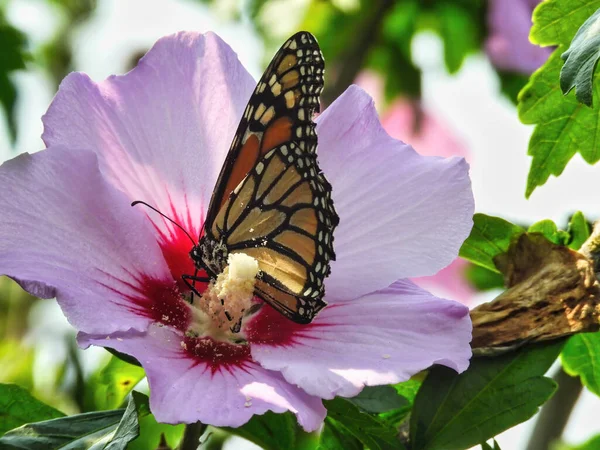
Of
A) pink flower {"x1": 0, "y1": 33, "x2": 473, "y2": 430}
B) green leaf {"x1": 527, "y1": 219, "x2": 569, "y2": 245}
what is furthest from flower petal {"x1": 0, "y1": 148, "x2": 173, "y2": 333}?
green leaf {"x1": 527, "y1": 219, "x2": 569, "y2": 245}

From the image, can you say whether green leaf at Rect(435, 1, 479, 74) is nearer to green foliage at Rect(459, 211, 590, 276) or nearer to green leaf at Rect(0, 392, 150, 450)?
green foliage at Rect(459, 211, 590, 276)

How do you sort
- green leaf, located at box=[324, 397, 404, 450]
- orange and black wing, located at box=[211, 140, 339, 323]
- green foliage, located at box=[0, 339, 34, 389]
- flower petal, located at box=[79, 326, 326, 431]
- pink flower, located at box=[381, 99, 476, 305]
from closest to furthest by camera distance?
A: 1. flower petal, located at box=[79, 326, 326, 431]
2. green leaf, located at box=[324, 397, 404, 450]
3. orange and black wing, located at box=[211, 140, 339, 323]
4. green foliage, located at box=[0, 339, 34, 389]
5. pink flower, located at box=[381, 99, 476, 305]

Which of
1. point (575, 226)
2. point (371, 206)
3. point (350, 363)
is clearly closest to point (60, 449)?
point (350, 363)

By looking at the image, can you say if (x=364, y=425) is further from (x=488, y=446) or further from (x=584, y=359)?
(x=584, y=359)

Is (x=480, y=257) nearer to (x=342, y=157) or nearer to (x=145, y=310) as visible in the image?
(x=342, y=157)

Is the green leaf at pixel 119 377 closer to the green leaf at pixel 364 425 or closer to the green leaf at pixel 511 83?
the green leaf at pixel 364 425

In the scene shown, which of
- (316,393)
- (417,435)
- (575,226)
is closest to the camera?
(316,393)

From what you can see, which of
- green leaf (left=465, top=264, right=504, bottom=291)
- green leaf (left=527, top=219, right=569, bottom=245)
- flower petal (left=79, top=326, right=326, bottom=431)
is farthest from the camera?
green leaf (left=465, top=264, right=504, bottom=291)
